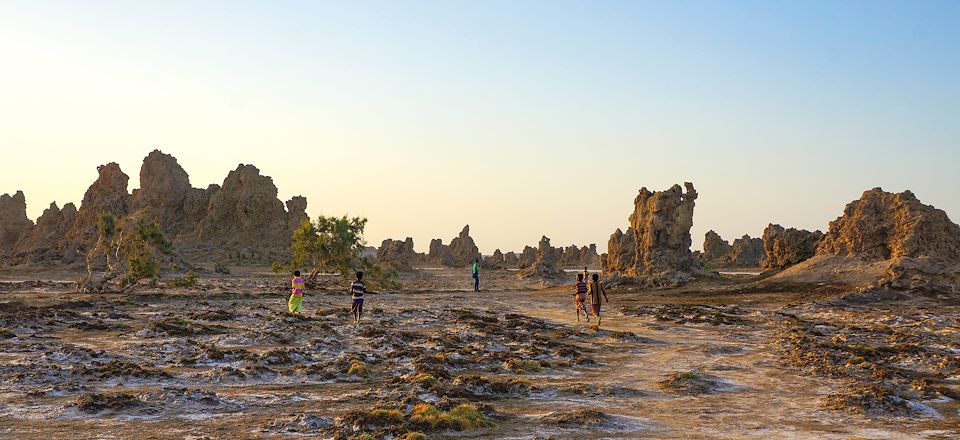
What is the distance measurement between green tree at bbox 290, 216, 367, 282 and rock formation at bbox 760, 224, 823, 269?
2917cm

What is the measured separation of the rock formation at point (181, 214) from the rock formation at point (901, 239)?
2409 inches

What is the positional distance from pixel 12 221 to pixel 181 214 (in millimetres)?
18640

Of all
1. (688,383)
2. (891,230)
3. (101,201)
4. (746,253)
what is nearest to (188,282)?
(688,383)

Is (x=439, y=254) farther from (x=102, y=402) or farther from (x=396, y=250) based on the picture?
(x=102, y=402)

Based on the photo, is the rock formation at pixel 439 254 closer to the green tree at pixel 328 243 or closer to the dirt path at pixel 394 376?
the green tree at pixel 328 243

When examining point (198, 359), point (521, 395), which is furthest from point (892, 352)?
point (198, 359)

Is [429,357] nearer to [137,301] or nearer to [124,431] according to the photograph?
[124,431]

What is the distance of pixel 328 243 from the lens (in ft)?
153

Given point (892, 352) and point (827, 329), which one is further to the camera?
point (827, 329)

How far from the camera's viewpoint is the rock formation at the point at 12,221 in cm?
8550

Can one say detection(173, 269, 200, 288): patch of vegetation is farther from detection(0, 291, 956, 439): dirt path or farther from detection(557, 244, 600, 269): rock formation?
detection(557, 244, 600, 269): rock formation

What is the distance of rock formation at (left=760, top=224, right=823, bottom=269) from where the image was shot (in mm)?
50531

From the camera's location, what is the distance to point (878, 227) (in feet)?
145

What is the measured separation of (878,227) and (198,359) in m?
40.8
